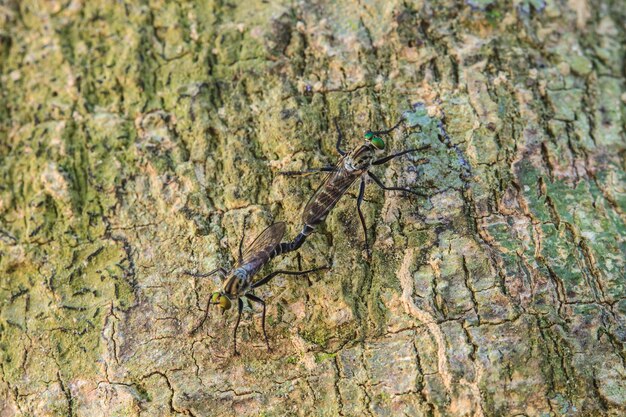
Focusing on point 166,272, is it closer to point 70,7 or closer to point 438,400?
point 438,400

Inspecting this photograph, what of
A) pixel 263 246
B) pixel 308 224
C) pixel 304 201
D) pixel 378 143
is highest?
pixel 378 143

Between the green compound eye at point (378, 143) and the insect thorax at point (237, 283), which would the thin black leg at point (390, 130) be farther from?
the insect thorax at point (237, 283)

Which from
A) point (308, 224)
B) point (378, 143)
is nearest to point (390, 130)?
point (378, 143)

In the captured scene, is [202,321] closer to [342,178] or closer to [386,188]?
[342,178]

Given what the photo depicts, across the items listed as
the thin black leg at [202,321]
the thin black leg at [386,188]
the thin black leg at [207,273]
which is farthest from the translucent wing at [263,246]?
the thin black leg at [386,188]

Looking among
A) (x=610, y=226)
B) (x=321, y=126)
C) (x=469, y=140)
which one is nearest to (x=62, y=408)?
(x=321, y=126)

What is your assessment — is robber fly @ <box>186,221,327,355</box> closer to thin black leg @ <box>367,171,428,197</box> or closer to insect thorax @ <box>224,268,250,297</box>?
insect thorax @ <box>224,268,250,297</box>
